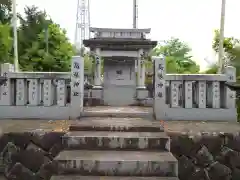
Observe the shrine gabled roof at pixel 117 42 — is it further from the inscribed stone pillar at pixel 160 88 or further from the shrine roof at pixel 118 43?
the inscribed stone pillar at pixel 160 88

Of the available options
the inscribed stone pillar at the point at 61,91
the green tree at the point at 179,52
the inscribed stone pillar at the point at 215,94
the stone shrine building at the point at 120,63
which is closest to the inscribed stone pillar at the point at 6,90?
the inscribed stone pillar at the point at 61,91

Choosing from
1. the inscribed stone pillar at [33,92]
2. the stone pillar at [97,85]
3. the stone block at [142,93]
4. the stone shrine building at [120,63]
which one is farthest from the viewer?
the stone block at [142,93]

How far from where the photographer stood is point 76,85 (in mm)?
6434

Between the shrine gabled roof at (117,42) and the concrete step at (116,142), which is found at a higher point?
the shrine gabled roof at (117,42)

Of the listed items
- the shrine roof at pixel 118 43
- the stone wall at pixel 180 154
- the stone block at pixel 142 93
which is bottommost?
the stone wall at pixel 180 154

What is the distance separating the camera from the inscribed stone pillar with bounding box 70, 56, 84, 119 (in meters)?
6.42

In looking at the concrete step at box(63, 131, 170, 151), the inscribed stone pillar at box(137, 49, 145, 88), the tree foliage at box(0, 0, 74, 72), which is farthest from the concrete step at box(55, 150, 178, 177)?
the tree foliage at box(0, 0, 74, 72)

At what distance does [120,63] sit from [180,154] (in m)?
8.09

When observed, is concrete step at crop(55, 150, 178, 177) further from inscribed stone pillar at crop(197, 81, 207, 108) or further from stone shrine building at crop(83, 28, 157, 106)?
stone shrine building at crop(83, 28, 157, 106)

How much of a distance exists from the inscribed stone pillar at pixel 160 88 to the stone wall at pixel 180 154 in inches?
56.6

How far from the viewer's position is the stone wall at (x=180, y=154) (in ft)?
16.3

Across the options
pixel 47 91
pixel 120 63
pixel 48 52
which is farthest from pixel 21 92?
pixel 48 52

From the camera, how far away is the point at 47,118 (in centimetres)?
652

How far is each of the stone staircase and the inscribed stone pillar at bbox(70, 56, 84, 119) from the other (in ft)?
3.81
